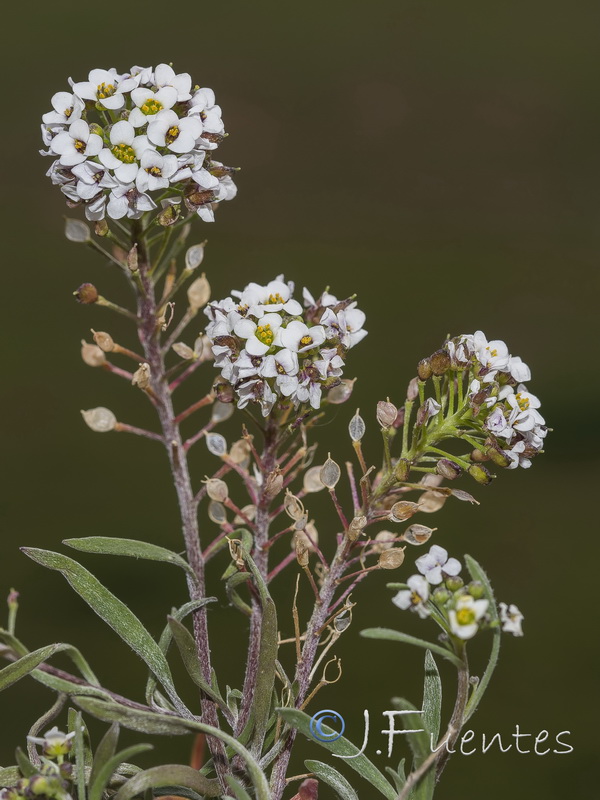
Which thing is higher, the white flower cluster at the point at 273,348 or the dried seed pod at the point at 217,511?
the white flower cluster at the point at 273,348

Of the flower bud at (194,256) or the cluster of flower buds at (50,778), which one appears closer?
the cluster of flower buds at (50,778)

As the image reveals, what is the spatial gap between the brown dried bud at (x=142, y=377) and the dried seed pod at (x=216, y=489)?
0.07m

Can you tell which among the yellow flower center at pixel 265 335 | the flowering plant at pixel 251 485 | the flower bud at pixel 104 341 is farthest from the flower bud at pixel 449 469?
→ the flower bud at pixel 104 341

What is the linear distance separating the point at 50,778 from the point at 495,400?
0.28 m

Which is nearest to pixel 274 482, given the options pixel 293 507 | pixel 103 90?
pixel 293 507

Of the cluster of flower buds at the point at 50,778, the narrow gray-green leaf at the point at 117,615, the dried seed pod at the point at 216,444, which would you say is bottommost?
the cluster of flower buds at the point at 50,778

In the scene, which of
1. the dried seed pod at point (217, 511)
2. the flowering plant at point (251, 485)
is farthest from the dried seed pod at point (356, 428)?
the dried seed pod at point (217, 511)

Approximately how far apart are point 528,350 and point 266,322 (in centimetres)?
126

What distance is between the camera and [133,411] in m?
1.57

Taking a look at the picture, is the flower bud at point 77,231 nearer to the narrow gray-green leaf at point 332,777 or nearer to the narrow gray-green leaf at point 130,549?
the narrow gray-green leaf at point 130,549

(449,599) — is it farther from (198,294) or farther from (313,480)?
(198,294)

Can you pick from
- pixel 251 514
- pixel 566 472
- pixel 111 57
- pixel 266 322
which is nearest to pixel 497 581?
pixel 566 472

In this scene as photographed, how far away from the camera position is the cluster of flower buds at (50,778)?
376 mm

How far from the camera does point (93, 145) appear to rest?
0.42 m
